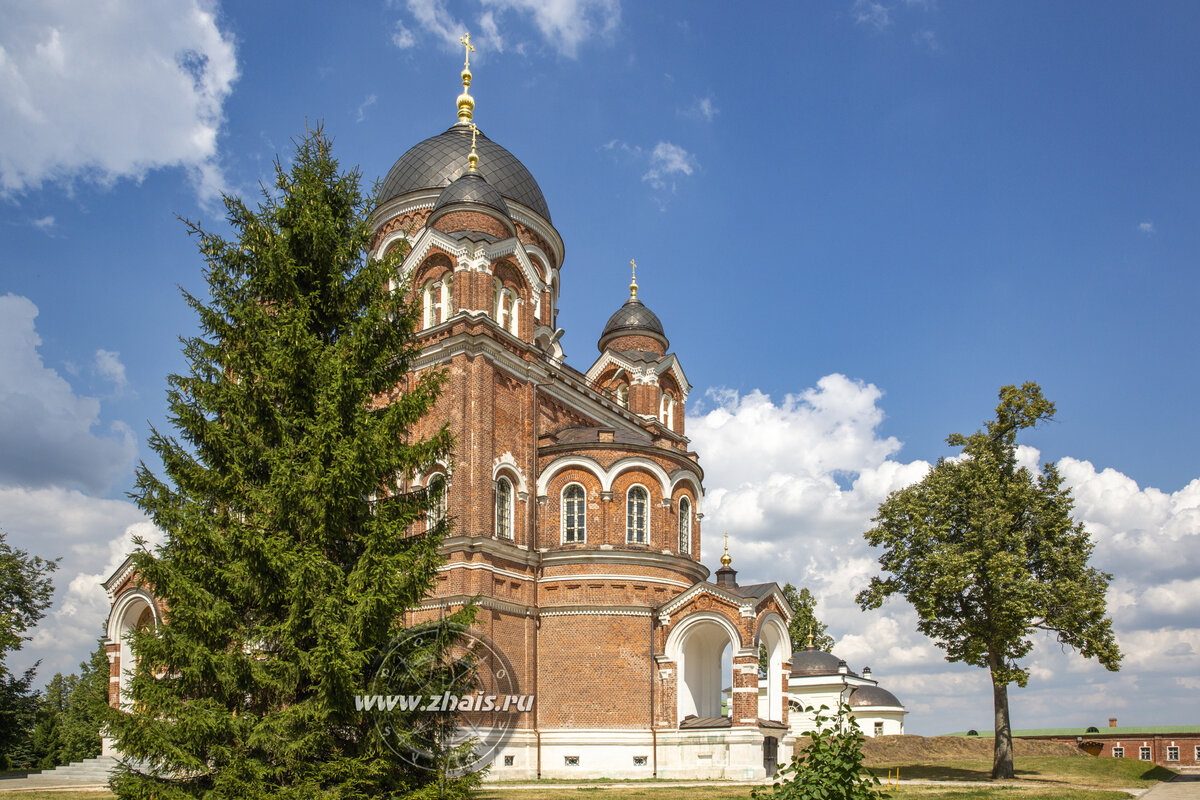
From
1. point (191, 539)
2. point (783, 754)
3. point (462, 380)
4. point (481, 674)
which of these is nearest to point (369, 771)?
point (191, 539)

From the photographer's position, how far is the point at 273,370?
13.8m

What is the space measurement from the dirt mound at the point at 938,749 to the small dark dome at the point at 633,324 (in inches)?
740

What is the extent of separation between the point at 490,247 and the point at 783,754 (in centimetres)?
1753

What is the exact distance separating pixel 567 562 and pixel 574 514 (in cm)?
158

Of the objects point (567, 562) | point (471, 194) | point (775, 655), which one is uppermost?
point (471, 194)

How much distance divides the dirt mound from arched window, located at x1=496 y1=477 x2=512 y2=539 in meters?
19.1

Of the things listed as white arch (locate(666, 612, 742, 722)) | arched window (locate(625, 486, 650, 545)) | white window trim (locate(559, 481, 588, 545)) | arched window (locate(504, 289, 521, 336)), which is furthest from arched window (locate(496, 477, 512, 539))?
white arch (locate(666, 612, 742, 722))

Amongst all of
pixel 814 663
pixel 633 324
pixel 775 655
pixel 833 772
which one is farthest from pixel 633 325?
pixel 833 772

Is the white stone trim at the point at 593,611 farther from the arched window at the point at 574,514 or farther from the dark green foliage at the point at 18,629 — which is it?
the dark green foliage at the point at 18,629

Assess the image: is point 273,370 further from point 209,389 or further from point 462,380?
point 462,380

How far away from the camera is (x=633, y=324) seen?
37.5m

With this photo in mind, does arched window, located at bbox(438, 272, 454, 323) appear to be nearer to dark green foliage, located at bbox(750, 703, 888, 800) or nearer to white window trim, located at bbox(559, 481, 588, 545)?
white window trim, located at bbox(559, 481, 588, 545)

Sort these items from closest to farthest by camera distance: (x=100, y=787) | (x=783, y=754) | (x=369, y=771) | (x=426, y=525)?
1. (x=369, y=771)
2. (x=100, y=787)
3. (x=426, y=525)
4. (x=783, y=754)

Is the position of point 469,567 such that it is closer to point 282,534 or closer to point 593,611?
point 593,611
